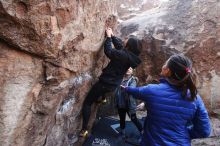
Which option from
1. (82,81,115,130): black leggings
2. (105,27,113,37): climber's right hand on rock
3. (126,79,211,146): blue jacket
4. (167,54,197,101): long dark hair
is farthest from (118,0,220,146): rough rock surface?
(167,54,197,101): long dark hair

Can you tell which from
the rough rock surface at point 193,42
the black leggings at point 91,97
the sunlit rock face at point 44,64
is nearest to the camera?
the sunlit rock face at point 44,64

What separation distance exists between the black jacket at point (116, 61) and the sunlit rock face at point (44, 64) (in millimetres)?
236

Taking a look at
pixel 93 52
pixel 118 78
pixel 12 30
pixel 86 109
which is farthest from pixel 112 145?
pixel 12 30

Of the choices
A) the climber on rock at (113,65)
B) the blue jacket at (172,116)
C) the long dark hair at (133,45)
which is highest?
the long dark hair at (133,45)

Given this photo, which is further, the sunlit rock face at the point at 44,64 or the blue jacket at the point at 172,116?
the sunlit rock face at the point at 44,64

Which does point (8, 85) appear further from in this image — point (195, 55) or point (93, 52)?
point (195, 55)

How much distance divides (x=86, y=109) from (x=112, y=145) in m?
0.78

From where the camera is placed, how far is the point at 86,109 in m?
4.52

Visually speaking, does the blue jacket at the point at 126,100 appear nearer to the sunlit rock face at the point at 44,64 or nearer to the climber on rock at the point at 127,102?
the climber on rock at the point at 127,102

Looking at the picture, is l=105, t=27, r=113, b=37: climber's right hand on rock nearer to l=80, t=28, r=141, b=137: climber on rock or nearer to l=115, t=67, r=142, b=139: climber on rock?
l=80, t=28, r=141, b=137: climber on rock

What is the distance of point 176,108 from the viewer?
9.17 feet

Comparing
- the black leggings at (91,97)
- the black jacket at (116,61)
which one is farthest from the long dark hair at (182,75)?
the black leggings at (91,97)

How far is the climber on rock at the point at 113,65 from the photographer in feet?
14.0

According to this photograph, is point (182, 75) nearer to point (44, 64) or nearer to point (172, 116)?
point (172, 116)
